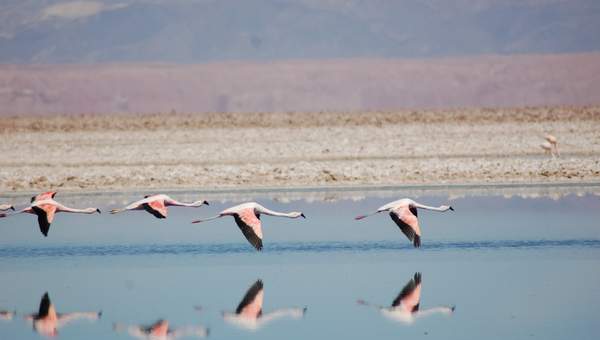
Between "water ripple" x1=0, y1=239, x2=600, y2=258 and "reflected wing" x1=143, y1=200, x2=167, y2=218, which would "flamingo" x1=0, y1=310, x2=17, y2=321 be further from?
"reflected wing" x1=143, y1=200, x2=167, y2=218

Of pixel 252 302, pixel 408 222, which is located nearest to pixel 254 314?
pixel 252 302

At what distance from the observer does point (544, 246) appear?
14.9 meters

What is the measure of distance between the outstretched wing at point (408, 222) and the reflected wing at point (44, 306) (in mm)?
3895

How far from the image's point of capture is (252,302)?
465 inches

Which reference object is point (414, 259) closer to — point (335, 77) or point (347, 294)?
point (347, 294)

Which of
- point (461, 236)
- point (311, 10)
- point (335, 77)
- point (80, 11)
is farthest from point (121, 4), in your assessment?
point (461, 236)

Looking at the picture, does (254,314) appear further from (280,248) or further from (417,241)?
(280,248)

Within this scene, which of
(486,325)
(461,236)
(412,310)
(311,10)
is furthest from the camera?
(311,10)

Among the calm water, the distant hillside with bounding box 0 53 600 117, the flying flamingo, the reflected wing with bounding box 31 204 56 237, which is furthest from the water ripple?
the distant hillside with bounding box 0 53 600 117

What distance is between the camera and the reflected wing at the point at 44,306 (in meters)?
11.5

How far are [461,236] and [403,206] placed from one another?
1.73 metres

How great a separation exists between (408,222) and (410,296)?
235 centimetres

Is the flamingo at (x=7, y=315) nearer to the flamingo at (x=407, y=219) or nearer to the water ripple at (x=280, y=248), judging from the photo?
the water ripple at (x=280, y=248)

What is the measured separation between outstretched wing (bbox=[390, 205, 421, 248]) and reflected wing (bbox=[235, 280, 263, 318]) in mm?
2059
